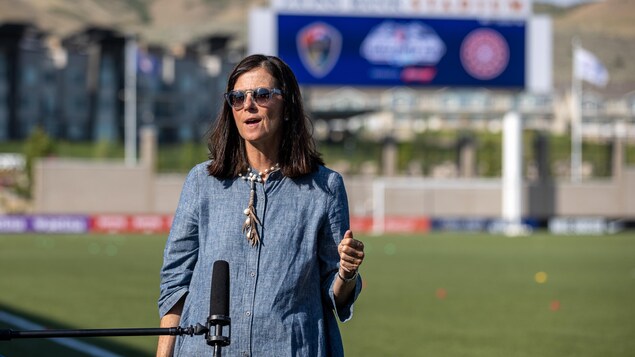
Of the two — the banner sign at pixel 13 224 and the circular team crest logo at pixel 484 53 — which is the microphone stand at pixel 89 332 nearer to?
the circular team crest logo at pixel 484 53

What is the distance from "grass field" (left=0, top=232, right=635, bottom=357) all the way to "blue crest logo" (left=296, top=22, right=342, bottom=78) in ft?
30.3

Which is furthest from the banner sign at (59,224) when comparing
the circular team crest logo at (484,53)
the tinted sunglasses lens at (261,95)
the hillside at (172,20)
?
the hillside at (172,20)

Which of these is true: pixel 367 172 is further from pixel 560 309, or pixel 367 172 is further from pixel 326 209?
pixel 326 209

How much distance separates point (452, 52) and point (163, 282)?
4042 cm

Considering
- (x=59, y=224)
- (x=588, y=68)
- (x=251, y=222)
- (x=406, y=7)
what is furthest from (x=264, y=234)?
(x=588, y=68)

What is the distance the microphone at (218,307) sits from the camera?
394 cm

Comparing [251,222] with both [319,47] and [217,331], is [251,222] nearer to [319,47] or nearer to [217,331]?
[217,331]

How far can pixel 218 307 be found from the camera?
13.1 feet

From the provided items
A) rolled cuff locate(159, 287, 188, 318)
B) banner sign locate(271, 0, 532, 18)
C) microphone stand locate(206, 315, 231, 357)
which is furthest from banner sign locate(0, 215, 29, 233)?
microphone stand locate(206, 315, 231, 357)

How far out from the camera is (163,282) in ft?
15.6

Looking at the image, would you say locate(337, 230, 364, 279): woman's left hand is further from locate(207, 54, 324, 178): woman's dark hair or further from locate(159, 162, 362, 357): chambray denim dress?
locate(207, 54, 324, 178): woman's dark hair

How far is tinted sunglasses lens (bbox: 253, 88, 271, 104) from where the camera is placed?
462cm

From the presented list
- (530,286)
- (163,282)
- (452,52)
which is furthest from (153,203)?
(163,282)

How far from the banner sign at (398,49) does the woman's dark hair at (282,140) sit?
3907 centimetres
